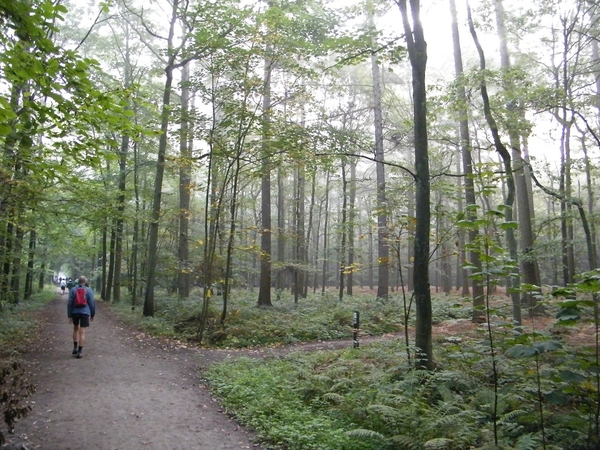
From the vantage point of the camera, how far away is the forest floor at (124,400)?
4.92m

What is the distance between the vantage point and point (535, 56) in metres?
16.4

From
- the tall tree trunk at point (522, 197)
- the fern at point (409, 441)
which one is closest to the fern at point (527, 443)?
the fern at point (409, 441)

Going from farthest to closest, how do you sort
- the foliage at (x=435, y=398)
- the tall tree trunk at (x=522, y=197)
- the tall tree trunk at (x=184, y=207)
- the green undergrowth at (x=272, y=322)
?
the tall tree trunk at (x=184, y=207)
the tall tree trunk at (x=522, y=197)
the green undergrowth at (x=272, y=322)
the foliage at (x=435, y=398)

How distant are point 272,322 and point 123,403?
7.57 metres

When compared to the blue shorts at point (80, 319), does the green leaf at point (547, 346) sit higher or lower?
higher

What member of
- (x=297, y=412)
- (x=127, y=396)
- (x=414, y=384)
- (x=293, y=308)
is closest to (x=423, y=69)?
(x=414, y=384)

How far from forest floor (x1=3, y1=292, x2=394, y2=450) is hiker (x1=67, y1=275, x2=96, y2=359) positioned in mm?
359

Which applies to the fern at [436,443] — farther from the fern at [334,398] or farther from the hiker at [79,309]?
the hiker at [79,309]

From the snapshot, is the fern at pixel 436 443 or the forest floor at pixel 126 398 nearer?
the fern at pixel 436 443

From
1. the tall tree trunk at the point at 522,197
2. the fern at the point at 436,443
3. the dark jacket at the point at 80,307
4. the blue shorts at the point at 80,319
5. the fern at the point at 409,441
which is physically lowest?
the fern at the point at 409,441

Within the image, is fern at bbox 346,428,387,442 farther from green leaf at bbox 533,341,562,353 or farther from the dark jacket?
the dark jacket

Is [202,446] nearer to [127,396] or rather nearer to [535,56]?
[127,396]

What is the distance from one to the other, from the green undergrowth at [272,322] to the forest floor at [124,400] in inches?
46.2

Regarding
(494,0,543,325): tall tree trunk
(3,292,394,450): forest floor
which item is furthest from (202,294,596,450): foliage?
(494,0,543,325): tall tree trunk
